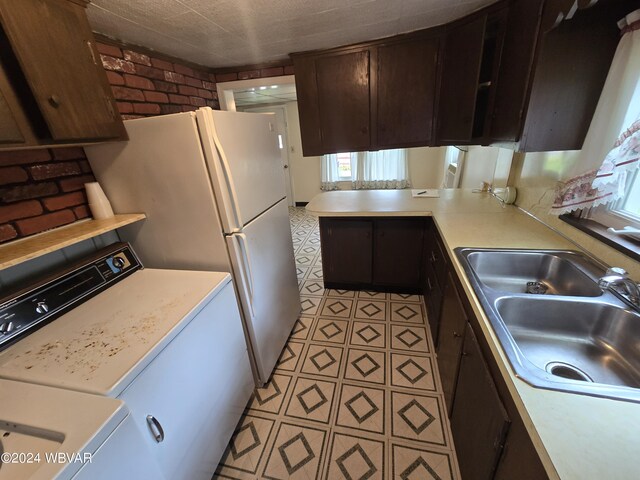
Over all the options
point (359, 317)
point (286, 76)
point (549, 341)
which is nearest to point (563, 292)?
point (549, 341)

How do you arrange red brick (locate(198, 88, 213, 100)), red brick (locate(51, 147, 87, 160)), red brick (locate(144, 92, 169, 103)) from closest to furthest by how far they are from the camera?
red brick (locate(51, 147, 87, 160)), red brick (locate(144, 92, 169, 103)), red brick (locate(198, 88, 213, 100))

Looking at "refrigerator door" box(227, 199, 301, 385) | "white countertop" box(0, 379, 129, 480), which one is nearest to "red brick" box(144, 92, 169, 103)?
"refrigerator door" box(227, 199, 301, 385)

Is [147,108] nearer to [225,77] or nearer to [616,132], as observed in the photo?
[225,77]

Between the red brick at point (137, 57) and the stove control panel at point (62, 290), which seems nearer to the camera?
the stove control panel at point (62, 290)

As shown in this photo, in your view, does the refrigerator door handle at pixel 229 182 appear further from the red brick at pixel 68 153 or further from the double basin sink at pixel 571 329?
the double basin sink at pixel 571 329

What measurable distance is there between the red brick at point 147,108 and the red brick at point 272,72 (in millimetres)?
1010

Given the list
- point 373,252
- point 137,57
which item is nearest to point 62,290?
point 137,57

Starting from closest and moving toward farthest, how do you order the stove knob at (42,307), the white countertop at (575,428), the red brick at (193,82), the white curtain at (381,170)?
the white countertop at (575,428) → the stove knob at (42,307) → the red brick at (193,82) → the white curtain at (381,170)

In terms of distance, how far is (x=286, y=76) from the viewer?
7.80 feet

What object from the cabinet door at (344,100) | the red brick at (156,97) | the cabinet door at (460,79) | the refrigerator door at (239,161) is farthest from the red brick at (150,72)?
the cabinet door at (460,79)

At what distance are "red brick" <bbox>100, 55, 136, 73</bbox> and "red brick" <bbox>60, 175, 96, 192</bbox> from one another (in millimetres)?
666

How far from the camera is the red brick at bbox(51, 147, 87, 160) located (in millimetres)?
1246

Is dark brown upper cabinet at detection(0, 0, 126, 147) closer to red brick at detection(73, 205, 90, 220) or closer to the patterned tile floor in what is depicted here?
red brick at detection(73, 205, 90, 220)

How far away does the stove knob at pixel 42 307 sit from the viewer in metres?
1.02
